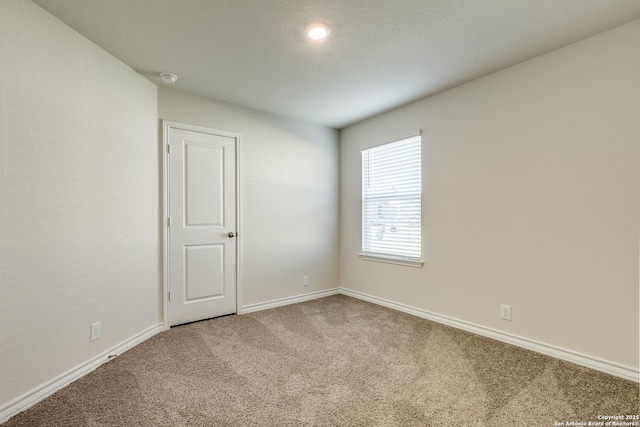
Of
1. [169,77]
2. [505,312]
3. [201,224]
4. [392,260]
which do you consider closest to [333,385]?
[505,312]

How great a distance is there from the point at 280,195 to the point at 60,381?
2.65m

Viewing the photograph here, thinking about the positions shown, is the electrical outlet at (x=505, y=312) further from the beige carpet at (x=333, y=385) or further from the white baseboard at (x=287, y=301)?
the white baseboard at (x=287, y=301)

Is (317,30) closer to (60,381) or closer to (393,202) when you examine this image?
(393,202)

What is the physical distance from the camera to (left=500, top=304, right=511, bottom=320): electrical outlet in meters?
2.69

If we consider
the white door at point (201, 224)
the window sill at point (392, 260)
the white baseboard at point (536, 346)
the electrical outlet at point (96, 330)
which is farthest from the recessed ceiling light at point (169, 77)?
the white baseboard at point (536, 346)

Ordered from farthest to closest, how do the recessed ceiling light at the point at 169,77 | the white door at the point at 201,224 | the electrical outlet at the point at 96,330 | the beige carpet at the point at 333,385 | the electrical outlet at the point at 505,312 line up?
the white door at the point at 201,224 → the recessed ceiling light at the point at 169,77 → the electrical outlet at the point at 505,312 → the electrical outlet at the point at 96,330 → the beige carpet at the point at 333,385

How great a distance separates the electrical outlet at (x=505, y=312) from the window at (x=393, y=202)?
0.90 meters

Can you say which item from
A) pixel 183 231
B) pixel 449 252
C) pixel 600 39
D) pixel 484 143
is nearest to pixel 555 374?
pixel 449 252

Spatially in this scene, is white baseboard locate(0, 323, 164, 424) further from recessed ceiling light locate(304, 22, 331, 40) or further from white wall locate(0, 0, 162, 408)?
recessed ceiling light locate(304, 22, 331, 40)

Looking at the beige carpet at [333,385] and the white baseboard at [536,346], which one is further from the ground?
the white baseboard at [536,346]

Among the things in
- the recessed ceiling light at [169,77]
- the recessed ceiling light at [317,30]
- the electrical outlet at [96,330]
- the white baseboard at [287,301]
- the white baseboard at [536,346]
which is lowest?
the white baseboard at [287,301]

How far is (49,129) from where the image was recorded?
201 centimetres

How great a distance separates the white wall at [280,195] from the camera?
3.55m

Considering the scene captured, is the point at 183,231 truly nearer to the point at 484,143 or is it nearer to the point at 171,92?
the point at 171,92
